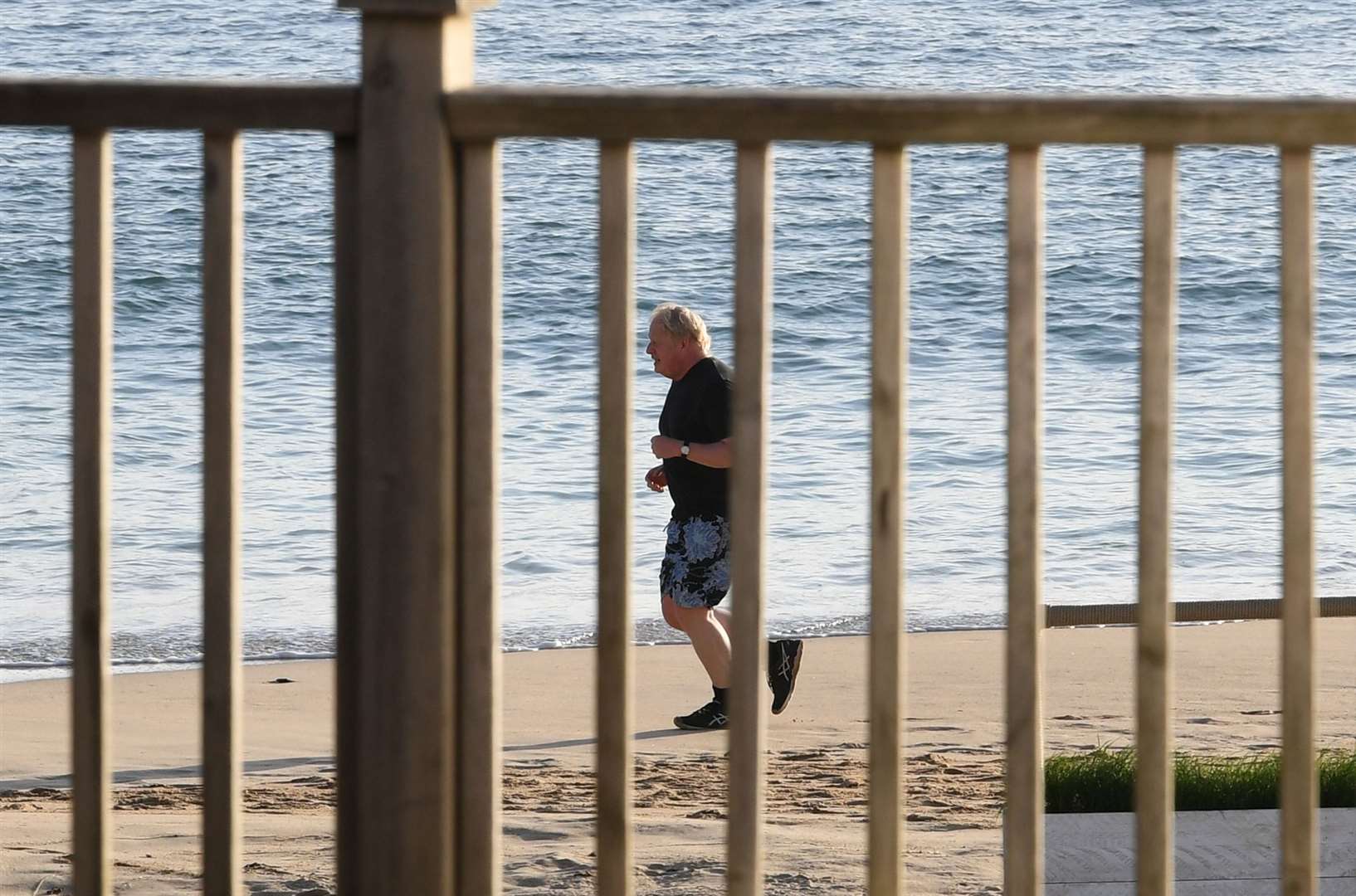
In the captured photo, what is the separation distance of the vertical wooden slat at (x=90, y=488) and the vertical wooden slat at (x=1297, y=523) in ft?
4.49

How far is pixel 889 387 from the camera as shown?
1976 millimetres

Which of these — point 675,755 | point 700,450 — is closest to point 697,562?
point 700,450

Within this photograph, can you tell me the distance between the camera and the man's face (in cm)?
607

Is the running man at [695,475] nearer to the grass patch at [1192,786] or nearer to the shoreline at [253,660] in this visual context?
the grass patch at [1192,786]

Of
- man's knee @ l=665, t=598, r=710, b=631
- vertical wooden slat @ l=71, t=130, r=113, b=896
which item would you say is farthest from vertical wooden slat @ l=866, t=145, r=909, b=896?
man's knee @ l=665, t=598, r=710, b=631

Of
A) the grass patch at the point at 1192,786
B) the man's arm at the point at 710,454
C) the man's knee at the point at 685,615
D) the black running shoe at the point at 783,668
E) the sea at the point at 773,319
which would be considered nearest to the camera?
the grass patch at the point at 1192,786

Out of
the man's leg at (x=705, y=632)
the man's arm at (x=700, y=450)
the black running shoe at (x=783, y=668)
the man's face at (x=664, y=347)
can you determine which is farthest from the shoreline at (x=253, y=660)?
the man's face at (x=664, y=347)

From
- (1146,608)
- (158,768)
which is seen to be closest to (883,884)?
(1146,608)

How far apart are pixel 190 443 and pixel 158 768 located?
926 centimetres

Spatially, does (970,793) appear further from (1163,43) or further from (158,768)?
(1163,43)

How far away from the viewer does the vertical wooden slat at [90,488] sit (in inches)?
→ 78.0

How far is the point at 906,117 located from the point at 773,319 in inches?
868

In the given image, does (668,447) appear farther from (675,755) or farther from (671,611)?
(675,755)

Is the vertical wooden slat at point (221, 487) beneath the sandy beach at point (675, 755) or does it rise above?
above
